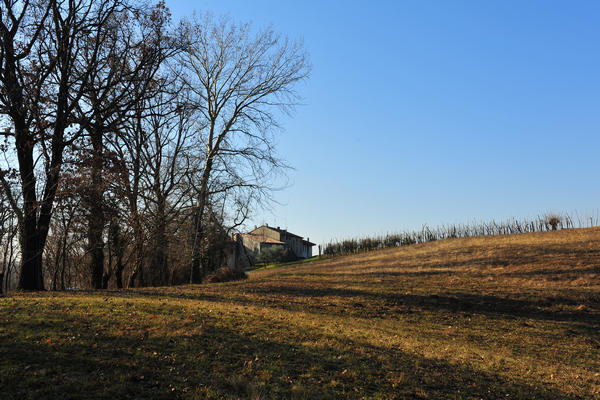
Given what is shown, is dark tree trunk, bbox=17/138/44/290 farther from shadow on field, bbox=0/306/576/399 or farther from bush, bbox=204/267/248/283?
bush, bbox=204/267/248/283

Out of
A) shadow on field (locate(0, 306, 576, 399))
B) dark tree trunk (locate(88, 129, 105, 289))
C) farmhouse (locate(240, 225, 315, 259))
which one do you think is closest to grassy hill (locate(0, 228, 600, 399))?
shadow on field (locate(0, 306, 576, 399))

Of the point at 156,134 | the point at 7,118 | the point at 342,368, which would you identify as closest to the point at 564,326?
the point at 342,368

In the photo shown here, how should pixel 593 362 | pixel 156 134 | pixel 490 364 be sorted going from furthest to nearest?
pixel 156 134, pixel 593 362, pixel 490 364

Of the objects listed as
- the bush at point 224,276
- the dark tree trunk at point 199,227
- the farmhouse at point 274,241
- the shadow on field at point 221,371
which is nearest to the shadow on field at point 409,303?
the shadow on field at point 221,371

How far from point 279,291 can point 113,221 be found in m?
9.02

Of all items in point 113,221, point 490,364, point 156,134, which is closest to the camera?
point 490,364

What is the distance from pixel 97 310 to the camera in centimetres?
977

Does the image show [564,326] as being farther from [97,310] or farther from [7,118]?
[7,118]

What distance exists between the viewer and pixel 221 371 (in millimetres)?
6203

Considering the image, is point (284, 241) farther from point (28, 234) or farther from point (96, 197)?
point (28, 234)

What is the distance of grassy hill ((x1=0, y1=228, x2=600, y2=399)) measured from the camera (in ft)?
18.9

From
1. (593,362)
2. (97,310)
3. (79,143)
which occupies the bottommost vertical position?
(593,362)

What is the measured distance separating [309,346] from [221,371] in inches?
85.5

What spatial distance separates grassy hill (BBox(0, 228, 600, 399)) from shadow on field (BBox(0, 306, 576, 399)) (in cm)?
2
